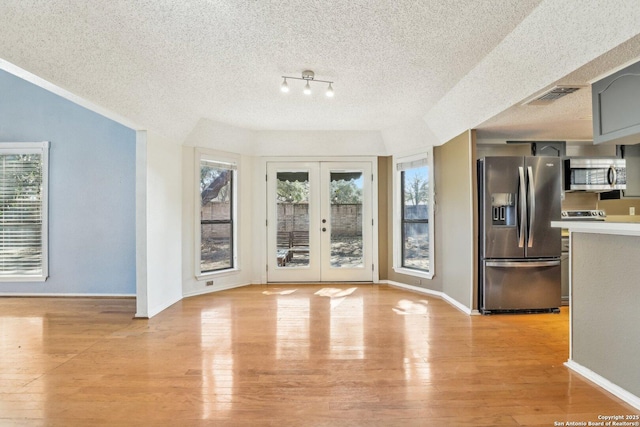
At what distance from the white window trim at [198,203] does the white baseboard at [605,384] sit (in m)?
4.14

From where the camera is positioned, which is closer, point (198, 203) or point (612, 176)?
point (612, 176)

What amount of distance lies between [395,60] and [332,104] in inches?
44.8

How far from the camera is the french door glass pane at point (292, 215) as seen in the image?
4.98 meters

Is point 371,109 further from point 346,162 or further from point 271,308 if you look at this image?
point 271,308

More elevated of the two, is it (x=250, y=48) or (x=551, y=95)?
(x=250, y=48)

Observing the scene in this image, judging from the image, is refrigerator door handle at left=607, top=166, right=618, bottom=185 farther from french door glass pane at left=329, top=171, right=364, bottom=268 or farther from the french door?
french door glass pane at left=329, top=171, right=364, bottom=268

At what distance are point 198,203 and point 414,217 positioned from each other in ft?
10.7

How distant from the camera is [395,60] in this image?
257 cm

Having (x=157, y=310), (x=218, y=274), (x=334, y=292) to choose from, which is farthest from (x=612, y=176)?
(x=157, y=310)

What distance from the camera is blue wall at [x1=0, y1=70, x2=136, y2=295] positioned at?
166 inches

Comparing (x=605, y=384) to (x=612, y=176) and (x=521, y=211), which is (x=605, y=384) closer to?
(x=521, y=211)

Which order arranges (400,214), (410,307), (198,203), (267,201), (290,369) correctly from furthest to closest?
(267,201)
(400,214)
(198,203)
(410,307)
(290,369)

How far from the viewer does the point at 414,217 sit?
4.58 metres

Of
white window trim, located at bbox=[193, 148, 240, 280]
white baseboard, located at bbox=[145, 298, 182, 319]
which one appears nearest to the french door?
white window trim, located at bbox=[193, 148, 240, 280]
